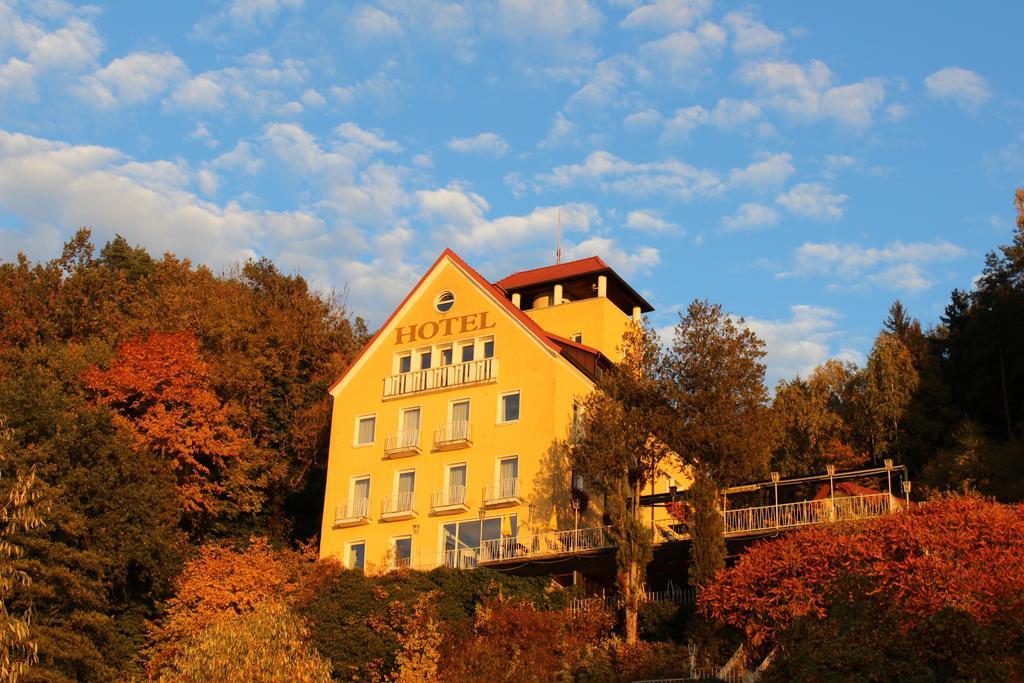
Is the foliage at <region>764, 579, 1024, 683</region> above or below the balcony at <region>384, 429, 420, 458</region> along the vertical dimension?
below

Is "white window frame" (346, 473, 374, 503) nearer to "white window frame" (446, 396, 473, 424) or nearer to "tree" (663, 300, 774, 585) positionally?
"white window frame" (446, 396, 473, 424)

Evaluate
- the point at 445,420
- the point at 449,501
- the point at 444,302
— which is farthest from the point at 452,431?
the point at 444,302

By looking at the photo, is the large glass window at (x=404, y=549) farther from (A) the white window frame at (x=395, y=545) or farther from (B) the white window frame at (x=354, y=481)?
(B) the white window frame at (x=354, y=481)

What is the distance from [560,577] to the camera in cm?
4388

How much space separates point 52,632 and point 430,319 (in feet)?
62.1

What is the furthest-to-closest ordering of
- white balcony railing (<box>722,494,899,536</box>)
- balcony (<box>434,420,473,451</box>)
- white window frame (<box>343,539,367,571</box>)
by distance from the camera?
white window frame (<box>343,539,367,571</box>), balcony (<box>434,420,473,451</box>), white balcony railing (<box>722,494,899,536</box>)

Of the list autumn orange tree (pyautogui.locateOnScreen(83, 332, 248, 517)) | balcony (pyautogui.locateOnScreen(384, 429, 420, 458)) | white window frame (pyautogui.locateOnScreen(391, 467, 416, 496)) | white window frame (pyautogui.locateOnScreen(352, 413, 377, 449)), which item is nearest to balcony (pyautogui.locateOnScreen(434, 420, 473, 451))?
balcony (pyautogui.locateOnScreen(384, 429, 420, 458))

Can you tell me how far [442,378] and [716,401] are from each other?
12.0 metres

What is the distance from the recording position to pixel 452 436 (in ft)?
159

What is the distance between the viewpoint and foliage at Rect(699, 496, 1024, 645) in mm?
29719

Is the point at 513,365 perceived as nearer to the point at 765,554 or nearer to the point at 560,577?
the point at 560,577

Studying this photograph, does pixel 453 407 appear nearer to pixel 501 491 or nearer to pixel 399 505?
pixel 399 505

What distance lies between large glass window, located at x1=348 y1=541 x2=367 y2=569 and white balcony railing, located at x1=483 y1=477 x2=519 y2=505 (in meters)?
5.54

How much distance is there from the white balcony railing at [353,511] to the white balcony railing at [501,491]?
17.5ft
